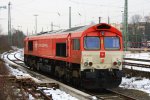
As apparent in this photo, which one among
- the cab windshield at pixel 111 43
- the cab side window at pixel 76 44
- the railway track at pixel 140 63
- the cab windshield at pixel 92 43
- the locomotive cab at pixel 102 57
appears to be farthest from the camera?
the railway track at pixel 140 63

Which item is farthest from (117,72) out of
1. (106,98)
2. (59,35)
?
(59,35)

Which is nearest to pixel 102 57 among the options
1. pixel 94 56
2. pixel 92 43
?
pixel 94 56

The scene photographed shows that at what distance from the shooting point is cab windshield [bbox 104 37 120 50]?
55.5 ft

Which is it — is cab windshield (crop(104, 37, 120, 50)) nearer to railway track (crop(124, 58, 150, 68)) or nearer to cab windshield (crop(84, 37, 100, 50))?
cab windshield (crop(84, 37, 100, 50))

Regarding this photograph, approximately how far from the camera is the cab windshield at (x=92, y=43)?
1650cm

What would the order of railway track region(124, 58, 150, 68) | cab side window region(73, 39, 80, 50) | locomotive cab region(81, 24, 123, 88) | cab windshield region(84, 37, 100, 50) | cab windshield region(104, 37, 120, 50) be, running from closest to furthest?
locomotive cab region(81, 24, 123, 88) → cab windshield region(84, 37, 100, 50) → cab side window region(73, 39, 80, 50) → cab windshield region(104, 37, 120, 50) → railway track region(124, 58, 150, 68)

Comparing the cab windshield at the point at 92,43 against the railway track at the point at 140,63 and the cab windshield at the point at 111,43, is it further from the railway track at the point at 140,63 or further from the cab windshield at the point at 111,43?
the railway track at the point at 140,63

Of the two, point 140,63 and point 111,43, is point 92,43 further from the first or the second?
point 140,63

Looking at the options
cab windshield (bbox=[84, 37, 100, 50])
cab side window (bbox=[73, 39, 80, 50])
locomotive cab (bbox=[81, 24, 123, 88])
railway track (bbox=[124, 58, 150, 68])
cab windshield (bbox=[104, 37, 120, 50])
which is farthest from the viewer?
railway track (bbox=[124, 58, 150, 68])

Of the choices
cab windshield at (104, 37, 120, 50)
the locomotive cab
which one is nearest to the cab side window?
the locomotive cab

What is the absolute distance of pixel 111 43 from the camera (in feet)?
55.8

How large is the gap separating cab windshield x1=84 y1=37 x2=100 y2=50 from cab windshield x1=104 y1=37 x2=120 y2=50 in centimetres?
40

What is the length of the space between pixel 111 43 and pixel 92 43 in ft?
3.24

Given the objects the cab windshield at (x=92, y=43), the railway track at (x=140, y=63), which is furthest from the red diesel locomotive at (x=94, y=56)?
the railway track at (x=140, y=63)
